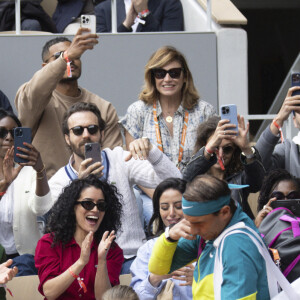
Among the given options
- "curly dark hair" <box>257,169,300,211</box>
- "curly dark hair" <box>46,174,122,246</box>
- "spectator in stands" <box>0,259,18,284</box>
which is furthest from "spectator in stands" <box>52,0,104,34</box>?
"spectator in stands" <box>0,259,18,284</box>

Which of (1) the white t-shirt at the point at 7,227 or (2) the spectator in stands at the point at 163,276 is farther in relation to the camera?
(1) the white t-shirt at the point at 7,227

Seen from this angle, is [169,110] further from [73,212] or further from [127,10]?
[127,10]

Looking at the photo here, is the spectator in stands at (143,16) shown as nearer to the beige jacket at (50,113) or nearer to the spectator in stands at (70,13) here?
the spectator in stands at (70,13)

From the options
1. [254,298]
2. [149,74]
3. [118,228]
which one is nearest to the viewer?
[254,298]

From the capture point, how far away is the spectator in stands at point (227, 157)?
6.50 meters

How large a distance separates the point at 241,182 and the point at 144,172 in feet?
2.64

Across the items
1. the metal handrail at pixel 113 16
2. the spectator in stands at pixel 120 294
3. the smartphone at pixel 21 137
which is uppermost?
the metal handrail at pixel 113 16

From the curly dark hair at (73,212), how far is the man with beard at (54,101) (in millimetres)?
1261

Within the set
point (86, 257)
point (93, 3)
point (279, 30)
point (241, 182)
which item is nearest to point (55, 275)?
point (86, 257)

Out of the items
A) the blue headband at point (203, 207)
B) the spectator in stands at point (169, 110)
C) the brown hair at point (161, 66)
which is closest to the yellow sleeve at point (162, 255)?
the blue headband at point (203, 207)

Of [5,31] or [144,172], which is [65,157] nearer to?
[144,172]

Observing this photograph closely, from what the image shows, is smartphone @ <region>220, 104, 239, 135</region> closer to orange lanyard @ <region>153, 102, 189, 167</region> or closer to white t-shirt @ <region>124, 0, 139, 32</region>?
orange lanyard @ <region>153, 102, 189, 167</region>

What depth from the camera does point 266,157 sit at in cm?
693

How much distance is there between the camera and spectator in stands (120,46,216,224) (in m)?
7.60
